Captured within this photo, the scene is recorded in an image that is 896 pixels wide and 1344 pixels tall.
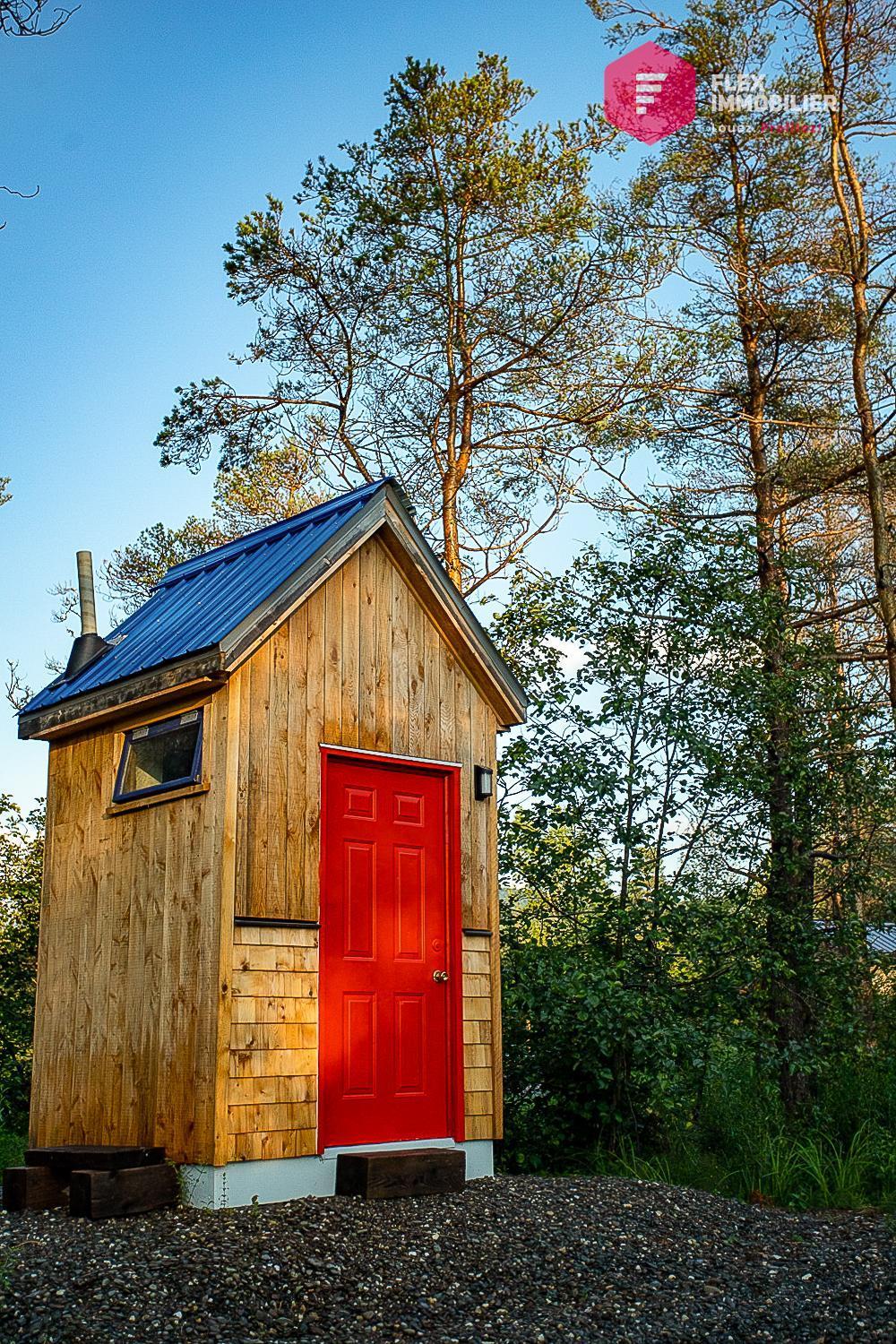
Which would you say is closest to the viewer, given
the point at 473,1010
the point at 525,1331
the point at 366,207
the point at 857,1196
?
the point at 525,1331

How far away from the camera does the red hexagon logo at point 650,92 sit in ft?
46.4

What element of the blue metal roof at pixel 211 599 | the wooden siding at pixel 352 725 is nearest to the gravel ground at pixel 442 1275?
the wooden siding at pixel 352 725

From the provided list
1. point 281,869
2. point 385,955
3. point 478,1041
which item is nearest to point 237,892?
point 281,869

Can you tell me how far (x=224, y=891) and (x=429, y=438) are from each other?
985 centimetres

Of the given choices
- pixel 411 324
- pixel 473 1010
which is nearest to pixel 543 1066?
pixel 473 1010

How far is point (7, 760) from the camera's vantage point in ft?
52.5

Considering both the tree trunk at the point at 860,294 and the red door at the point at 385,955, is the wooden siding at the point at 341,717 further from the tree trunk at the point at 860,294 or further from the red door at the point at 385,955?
the tree trunk at the point at 860,294

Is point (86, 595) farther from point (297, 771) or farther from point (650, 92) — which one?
point (650, 92)

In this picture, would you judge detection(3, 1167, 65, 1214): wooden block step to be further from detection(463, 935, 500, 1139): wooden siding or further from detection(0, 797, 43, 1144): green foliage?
detection(0, 797, 43, 1144): green foliage

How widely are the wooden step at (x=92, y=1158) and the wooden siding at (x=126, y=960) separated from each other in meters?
0.15

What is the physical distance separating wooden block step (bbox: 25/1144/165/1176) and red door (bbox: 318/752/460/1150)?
100 centimetres

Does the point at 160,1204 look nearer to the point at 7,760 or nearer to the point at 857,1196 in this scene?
the point at 857,1196

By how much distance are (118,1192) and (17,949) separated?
8338mm

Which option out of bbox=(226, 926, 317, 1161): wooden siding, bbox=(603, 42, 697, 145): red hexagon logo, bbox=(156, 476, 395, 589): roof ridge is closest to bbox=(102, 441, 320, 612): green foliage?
bbox=(603, 42, 697, 145): red hexagon logo
